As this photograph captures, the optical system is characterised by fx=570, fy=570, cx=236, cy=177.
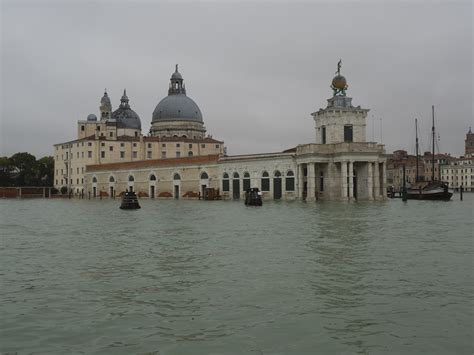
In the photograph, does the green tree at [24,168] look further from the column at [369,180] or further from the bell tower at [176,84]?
the column at [369,180]

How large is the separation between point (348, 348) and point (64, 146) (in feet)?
300

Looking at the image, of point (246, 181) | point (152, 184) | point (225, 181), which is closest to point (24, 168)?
point (152, 184)

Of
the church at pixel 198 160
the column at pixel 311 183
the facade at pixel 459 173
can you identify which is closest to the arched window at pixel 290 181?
the church at pixel 198 160

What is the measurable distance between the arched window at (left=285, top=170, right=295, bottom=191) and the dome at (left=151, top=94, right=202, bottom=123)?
40668 millimetres

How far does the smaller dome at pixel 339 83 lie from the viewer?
191 ft

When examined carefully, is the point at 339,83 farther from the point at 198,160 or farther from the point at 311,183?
the point at 198,160

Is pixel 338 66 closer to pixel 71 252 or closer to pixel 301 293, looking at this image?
pixel 71 252

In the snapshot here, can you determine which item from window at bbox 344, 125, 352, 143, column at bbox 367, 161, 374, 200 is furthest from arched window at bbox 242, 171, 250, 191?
column at bbox 367, 161, 374, 200

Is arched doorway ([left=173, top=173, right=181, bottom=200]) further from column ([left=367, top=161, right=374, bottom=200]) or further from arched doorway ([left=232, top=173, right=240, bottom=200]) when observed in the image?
column ([left=367, top=161, right=374, bottom=200])

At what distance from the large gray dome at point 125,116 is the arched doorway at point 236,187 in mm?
38507

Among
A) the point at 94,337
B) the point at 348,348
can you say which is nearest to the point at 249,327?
the point at 348,348

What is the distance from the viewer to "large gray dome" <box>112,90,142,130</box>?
9831cm

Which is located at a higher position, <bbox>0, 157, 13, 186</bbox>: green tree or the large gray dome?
the large gray dome

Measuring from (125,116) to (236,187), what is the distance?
42031 millimetres
